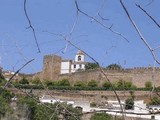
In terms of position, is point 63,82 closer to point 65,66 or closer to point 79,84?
point 79,84

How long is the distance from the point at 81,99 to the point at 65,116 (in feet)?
95.6

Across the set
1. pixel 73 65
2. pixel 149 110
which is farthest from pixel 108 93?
pixel 149 110

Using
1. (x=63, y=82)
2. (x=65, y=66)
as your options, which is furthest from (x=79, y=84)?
(x=65, y=66)

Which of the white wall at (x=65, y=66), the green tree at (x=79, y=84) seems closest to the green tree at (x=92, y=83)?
the green tree at (x=79, y=84)

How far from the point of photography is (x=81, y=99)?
3058 cm

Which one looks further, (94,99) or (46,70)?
(46,70)

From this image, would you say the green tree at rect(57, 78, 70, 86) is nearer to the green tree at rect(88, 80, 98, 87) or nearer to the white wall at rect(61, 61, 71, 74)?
the green tree at rect(88, 80, 98, 87)

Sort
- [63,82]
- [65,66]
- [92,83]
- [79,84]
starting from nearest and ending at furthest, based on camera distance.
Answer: [79,84] → [92,83] → [63,82] → [65,66]

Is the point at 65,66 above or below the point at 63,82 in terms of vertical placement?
above

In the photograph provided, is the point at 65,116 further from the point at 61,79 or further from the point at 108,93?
the point at 61,79

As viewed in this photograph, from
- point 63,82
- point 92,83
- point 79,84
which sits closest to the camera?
point 79,84

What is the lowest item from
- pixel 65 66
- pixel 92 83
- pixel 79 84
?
pixel 79 84

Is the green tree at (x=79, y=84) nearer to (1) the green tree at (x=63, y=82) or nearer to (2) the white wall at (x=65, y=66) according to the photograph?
(1) the green tree at (x=63, y=82)

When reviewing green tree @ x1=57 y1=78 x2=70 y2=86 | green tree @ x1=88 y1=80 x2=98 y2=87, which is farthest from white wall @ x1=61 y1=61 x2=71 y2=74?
green tree @ x1=88 y1=80 x2=98 y2=87
